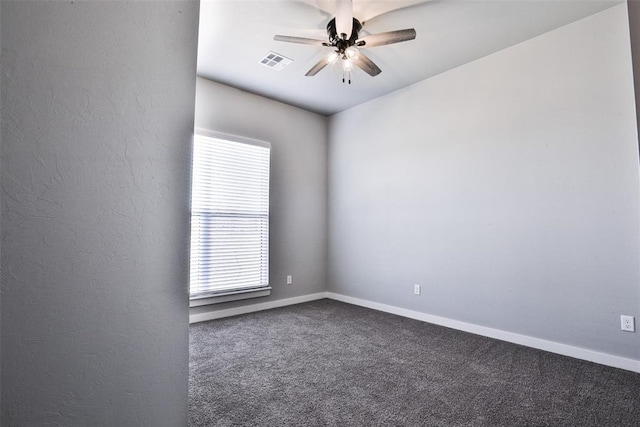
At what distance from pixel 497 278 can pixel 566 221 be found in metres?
0.82

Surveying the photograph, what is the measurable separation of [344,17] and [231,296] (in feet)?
10.7

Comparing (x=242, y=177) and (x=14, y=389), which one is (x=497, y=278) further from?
(x=14, y=389)

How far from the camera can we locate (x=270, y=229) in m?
4.42

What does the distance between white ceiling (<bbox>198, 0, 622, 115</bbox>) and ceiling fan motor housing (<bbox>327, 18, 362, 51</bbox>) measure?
0.09 metres

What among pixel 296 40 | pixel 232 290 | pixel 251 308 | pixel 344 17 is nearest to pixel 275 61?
pixel 296 40

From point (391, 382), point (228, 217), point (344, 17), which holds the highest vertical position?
point (344, 17)

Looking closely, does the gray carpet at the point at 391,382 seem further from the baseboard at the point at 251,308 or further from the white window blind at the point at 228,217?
the white window blind at the point at 228,217

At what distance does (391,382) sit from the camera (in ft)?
7.32

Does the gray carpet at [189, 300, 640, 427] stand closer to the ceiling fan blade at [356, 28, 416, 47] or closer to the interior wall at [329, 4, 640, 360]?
the interior wall at [329, 4, 640, 360]

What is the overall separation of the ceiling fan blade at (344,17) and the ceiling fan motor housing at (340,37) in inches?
2.4

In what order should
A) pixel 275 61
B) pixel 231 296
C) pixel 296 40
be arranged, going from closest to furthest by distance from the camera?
pixel 296 40, pixel 275 61, pixel 231 296

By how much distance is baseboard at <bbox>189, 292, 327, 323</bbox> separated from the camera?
3.72 m

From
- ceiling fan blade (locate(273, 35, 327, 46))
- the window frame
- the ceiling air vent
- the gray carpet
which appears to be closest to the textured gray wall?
the gray carpet

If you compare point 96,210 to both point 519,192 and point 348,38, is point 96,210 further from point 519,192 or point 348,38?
point 519,192
